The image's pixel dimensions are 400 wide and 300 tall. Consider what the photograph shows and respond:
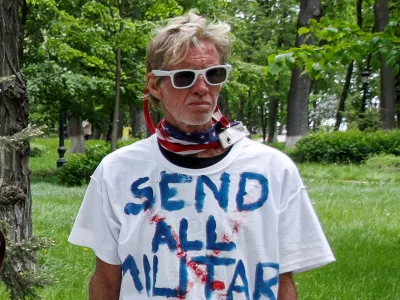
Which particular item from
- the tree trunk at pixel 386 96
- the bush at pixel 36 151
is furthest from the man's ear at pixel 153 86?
the bush at pixel 36 151

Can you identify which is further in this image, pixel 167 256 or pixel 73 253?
pixel 73 253

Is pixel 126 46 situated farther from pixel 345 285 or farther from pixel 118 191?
pixel 118 191

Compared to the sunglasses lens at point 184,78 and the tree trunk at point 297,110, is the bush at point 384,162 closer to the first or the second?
the tree trunk at point 297,110

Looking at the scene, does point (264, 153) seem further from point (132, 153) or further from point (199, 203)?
point (132, 153)

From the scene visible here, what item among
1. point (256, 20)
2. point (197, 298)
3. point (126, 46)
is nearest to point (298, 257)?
point (197, 298)

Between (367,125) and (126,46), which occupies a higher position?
(126,46)

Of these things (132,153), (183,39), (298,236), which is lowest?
(298,236)

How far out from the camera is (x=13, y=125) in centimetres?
502

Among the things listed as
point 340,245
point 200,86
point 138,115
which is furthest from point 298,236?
point 138,115

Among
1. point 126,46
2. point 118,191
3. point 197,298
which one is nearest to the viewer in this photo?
point 197,298

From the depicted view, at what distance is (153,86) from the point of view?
2410mm

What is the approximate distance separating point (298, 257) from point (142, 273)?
1.57ft

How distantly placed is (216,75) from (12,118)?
305cm

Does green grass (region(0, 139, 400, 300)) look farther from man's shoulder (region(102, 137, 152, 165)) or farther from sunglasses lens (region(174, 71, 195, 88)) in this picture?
sunglasses lens (region(174, 71, 195, 88))
